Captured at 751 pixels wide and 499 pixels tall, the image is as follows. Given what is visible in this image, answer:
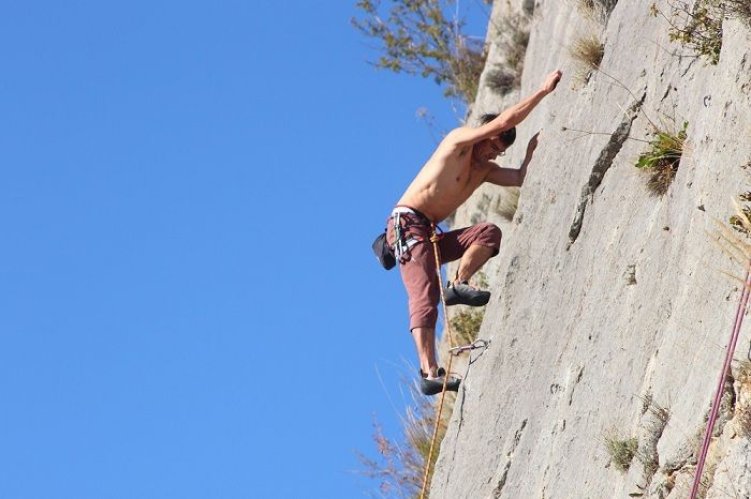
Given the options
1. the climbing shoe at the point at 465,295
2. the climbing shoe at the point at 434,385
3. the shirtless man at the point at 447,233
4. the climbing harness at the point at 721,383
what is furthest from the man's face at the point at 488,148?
the climbing harness at the point at 721,383

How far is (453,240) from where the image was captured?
10781 mm

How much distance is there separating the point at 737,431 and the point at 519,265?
4.05m

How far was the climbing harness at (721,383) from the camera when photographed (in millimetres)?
6281

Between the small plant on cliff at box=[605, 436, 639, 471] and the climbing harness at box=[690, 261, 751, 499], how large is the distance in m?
0.79


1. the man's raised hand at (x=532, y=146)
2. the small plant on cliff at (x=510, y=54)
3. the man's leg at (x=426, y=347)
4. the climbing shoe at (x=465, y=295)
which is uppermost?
the small plant on cliff at (x=510, y=54)

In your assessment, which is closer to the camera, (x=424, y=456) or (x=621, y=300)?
(x=621, y=300)

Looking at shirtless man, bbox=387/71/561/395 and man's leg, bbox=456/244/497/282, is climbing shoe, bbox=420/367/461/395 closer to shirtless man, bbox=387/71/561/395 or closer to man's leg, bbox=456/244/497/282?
shirtless man, bbox=387/71/561/395

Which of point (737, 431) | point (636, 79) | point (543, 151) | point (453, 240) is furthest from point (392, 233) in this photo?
point (737, 431)

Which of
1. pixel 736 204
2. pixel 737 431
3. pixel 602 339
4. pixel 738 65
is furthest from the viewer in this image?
pixel 602 339

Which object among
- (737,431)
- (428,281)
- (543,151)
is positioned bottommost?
(737,431)

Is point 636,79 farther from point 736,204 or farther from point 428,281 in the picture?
point 736,204

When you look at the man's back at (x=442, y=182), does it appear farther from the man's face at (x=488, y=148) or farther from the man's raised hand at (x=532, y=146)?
the man's raised hand at (x=532, y=146)

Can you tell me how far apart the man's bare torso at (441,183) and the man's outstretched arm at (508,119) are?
0.13 meters

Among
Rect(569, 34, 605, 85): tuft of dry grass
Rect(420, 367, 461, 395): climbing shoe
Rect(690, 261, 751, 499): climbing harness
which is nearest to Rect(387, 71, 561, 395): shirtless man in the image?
Rect(420, 367, 461, 395): climbing shoe
